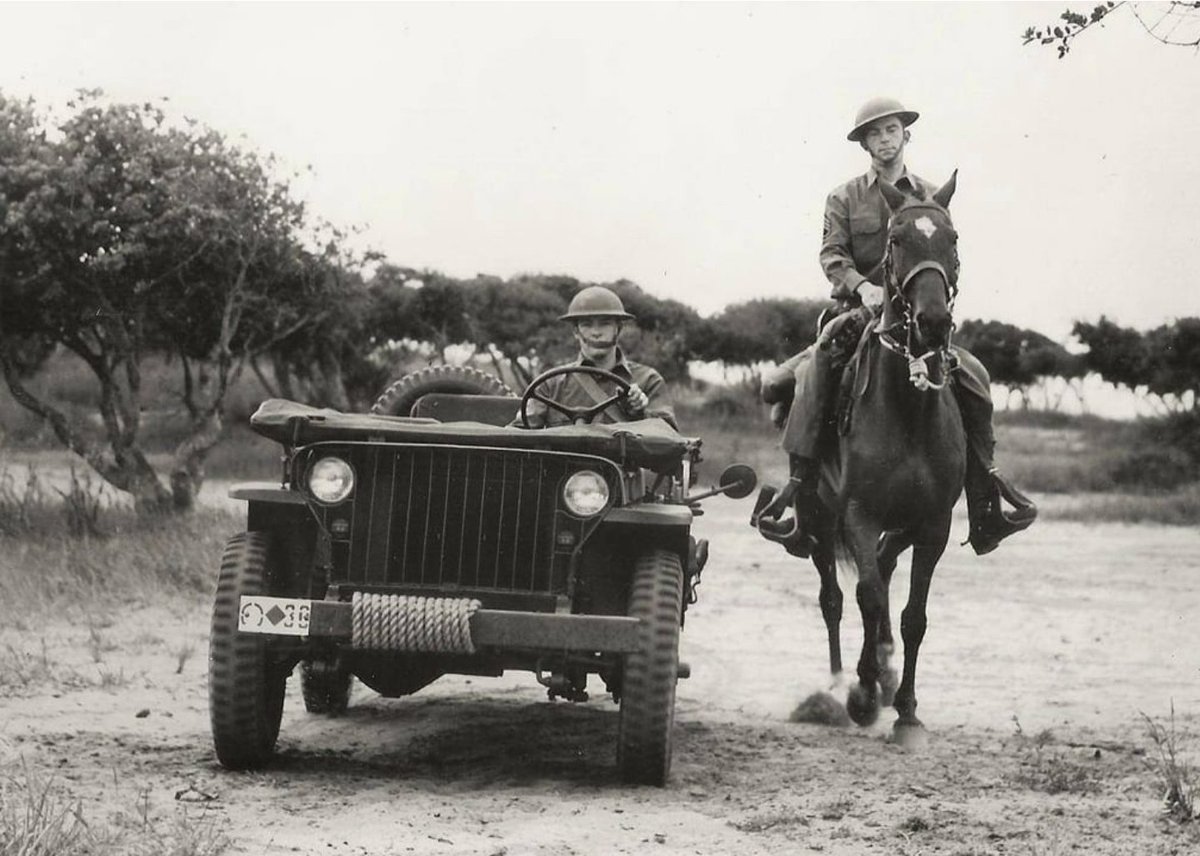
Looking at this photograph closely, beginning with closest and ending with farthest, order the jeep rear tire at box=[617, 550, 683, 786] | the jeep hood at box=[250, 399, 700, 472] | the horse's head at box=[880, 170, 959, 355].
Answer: the jeep rear tire at box=[617, 550, 683, 786], the jeep hood at box=[250, 399, 700, 472], the horse's head at box=[880, 170, 959, 355]

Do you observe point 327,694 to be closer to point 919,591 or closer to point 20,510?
point 919,591

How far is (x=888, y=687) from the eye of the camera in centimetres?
925

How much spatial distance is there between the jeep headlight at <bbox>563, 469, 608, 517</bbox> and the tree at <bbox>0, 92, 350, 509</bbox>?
32.3 ft

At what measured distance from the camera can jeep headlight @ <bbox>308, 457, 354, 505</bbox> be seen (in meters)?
6.57

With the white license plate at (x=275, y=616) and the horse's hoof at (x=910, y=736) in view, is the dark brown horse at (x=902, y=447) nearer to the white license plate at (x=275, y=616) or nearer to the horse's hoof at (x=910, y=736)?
the horse's hoof at (x=910, y=736)

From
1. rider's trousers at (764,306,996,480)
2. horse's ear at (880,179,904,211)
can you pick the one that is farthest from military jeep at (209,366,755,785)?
rider's trousers at (764,306,996,480)

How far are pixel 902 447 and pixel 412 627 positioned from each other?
3.18 m

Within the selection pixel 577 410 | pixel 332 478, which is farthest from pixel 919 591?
pixel 332 478

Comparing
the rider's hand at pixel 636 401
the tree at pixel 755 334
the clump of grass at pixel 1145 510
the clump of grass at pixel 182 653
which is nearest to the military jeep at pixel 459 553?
the rider's hand at pixel 636 401

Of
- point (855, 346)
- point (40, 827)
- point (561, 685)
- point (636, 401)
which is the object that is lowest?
point (40, 827)

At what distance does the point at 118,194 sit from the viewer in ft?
50.8

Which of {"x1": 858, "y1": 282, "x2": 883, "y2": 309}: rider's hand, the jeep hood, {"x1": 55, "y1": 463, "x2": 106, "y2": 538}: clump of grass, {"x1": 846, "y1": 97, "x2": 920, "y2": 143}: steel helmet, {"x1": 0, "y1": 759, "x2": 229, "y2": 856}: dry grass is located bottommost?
{"x1": 0, "y1": 759, "x2": 229, "y2": 856}: dry grass

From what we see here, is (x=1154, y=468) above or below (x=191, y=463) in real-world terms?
above

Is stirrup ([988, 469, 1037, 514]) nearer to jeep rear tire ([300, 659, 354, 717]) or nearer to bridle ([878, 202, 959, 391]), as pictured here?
bridle ([878, 202, 959, 391])
